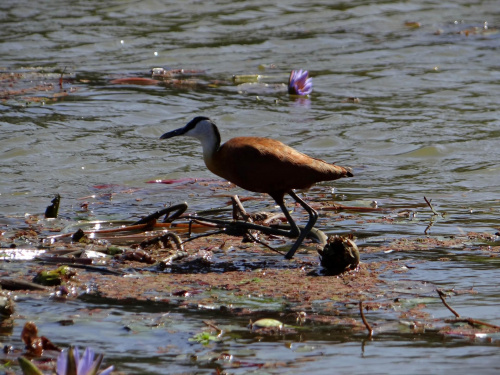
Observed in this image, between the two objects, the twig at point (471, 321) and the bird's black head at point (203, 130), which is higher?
the bird's black head at point (203, 130)

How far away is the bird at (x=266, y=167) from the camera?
548 cm

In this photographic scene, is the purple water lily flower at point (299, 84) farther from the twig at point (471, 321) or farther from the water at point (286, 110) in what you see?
the twig at point (471, 321)

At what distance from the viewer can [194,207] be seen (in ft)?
22.7

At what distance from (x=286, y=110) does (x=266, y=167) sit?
507 cm

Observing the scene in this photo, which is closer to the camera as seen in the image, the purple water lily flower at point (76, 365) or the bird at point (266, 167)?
the purple water lily flower at point (76, 365)

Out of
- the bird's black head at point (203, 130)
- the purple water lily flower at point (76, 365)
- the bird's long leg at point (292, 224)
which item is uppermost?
the bird's black head at point (203, 130)

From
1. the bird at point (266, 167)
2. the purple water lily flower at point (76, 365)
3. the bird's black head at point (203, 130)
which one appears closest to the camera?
the purple water lily flower at point (76, 365)

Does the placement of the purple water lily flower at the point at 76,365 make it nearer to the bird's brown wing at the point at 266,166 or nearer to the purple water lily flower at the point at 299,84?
the bird's brown wing at the point at 266,166

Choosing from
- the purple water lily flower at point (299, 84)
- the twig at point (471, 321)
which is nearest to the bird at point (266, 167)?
the twig at point (471, 321)

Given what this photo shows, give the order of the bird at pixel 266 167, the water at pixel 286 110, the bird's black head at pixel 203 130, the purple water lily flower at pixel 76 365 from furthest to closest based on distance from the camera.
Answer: the water at pixel 286 110, the bird's black head at pixel 203 130, the bird at pixel 266 167, the purple water lily flower at pixel 76 365

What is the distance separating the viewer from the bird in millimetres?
5477

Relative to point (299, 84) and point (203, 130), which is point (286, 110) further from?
point (203, 130)

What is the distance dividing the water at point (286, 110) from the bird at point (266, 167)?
1.78 ft

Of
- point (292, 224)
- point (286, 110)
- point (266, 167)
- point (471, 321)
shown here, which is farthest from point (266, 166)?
point (286, 110)
